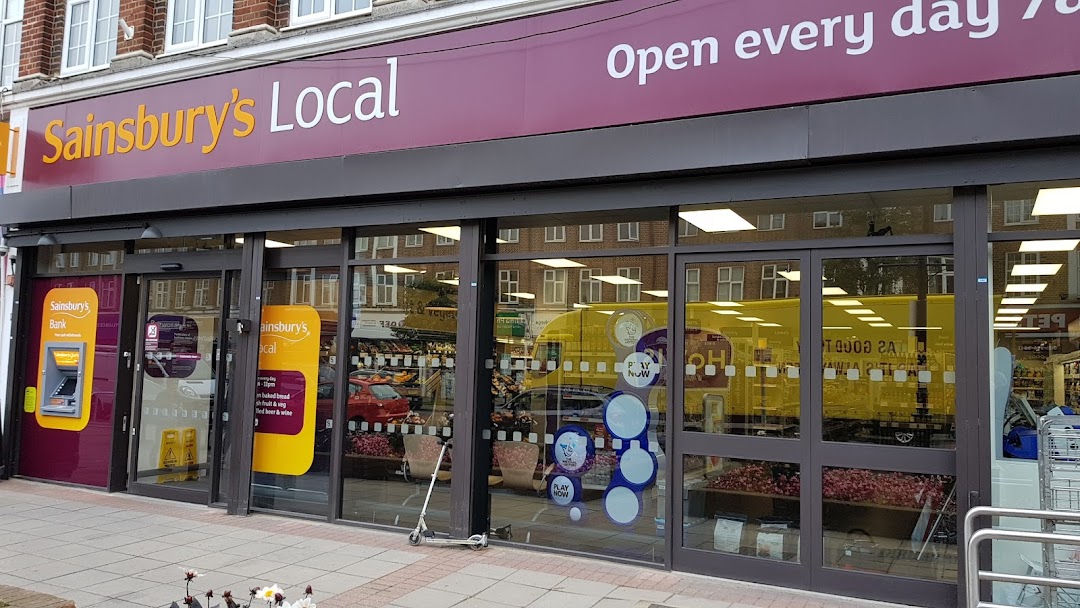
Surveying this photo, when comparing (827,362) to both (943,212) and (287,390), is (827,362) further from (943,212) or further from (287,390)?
(287,390)

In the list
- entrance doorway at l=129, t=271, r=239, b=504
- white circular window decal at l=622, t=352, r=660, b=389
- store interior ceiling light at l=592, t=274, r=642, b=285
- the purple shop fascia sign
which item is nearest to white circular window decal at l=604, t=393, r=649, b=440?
white circular window decal at l=622, t=352, r=660, b=389

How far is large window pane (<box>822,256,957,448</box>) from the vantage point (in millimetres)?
5418

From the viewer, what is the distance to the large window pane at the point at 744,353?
5.90 m

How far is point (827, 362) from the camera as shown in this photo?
574cm

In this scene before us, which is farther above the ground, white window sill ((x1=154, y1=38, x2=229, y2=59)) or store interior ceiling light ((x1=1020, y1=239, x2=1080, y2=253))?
white window sill ((x1=154, y1=38, x2=229, y2=59))

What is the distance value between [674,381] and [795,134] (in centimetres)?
206

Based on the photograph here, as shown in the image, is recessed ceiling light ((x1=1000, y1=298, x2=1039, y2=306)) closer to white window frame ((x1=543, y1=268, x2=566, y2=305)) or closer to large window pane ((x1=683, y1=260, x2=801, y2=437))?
large window pane ((x1=683, y1=260, x2=801, y2=437))

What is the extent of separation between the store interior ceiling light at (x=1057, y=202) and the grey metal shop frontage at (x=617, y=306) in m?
0.02

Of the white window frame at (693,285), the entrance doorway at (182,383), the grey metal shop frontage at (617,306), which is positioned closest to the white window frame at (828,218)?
the grey metal shop frontage at (617,306)

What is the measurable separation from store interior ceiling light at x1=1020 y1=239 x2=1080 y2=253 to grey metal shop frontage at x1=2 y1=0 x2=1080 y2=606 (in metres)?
0.03

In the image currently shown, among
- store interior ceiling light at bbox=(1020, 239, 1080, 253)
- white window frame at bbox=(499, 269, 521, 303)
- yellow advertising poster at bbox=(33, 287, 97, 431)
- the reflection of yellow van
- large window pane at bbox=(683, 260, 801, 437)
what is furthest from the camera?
yellow advertising poster at bbox=(33, 287, 97, 431)

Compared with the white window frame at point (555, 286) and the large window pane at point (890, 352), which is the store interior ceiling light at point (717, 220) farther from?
the white window frame at point (555, 286)

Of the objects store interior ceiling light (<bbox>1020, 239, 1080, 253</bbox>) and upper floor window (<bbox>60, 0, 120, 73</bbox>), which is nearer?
store interior ceiling light (<bbox>1020, 239, 1080, 253</bbox>)

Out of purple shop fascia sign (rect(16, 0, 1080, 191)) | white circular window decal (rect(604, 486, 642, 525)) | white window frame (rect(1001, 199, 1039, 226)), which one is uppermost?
purple shop fascia sign (rect(16, 0, 1080, 191))
